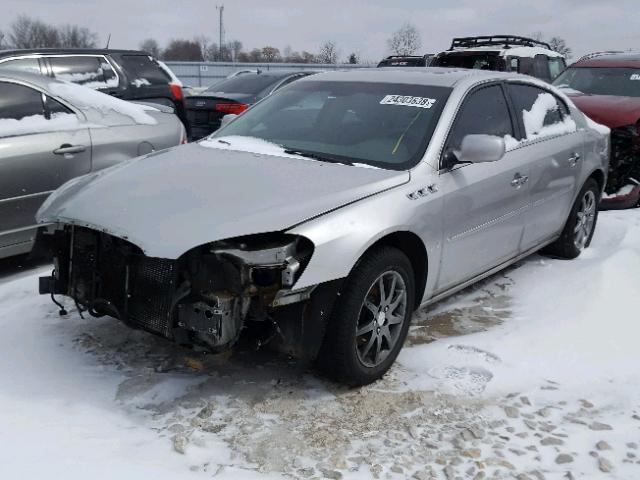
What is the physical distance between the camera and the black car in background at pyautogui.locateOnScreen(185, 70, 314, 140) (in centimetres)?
978

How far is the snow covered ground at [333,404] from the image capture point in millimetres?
2723

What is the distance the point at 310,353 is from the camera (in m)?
3.11

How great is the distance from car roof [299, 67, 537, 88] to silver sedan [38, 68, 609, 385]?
0.02 m

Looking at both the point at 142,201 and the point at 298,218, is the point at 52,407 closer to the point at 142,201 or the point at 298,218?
the point at 142,201

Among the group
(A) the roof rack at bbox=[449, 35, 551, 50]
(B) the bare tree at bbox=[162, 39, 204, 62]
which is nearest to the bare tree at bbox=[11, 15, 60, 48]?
(B) the bare tree at bbox=[162, 39, 204, 62]

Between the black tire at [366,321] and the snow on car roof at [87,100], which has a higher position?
the snow on car roof at [87,100]

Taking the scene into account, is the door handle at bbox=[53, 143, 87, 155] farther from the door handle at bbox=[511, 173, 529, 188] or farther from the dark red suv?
the dark red suv

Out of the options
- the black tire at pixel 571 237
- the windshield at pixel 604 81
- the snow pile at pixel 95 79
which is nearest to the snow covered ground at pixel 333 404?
the black tire at pixel 571 237

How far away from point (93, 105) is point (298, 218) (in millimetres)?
3283

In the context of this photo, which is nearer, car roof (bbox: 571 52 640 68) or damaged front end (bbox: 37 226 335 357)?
damaged front end (bbox: 37 226 335 357)

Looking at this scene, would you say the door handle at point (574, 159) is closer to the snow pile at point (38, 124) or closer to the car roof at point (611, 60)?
the snow pile at point (38, 124)

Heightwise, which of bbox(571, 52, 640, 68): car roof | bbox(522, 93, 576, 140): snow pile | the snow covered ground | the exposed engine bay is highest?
bbox(571, 52, 640, 68): car roof

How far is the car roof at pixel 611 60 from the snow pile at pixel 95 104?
21.3 feet

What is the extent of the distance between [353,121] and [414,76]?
626 millimetres
